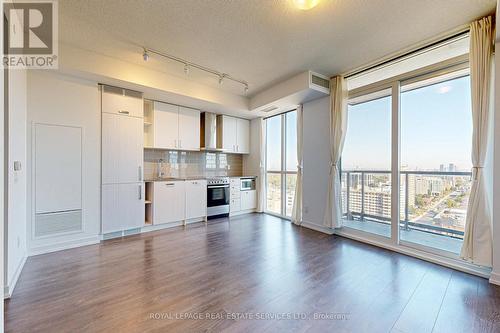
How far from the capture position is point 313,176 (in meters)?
4.37

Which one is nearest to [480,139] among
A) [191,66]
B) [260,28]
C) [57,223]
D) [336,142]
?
[336,142]

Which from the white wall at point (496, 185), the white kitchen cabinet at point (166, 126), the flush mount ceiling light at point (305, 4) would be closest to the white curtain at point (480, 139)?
the white wall at point (496, 185)

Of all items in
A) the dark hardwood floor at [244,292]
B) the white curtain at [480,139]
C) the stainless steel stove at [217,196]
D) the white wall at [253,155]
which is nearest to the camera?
the dark hardwood floor at [244,292]

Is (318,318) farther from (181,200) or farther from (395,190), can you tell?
(181,200)

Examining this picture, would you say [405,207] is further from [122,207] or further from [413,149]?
[122,207]

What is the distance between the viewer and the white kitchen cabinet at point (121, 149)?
3596 millimetres

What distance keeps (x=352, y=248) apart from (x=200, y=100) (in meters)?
3.66

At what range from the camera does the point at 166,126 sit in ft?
14.9

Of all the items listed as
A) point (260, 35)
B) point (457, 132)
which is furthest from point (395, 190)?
point (260, 35)

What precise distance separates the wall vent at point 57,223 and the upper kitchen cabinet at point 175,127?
1737mm

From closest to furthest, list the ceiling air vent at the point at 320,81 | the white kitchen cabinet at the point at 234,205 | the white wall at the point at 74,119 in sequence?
the white wall at the point at 74,119
the ceiling air vent at the point at 320,81
the white kitchen cabinet at the point at 234,205

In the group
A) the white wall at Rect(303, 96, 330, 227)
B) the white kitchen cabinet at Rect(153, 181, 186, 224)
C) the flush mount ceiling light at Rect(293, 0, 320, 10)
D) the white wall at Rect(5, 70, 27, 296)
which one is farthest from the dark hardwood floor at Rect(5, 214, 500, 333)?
the flush mount ceiling light at Rect(293, 0, 320, 10)

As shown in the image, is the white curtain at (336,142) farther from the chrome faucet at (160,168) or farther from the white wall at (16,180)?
the white wall at (16,180)

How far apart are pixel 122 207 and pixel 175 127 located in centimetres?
185
